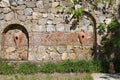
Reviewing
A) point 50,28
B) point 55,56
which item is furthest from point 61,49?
point 50,28

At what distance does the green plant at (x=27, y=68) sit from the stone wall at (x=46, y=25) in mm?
533

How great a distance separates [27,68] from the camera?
8.90 meters

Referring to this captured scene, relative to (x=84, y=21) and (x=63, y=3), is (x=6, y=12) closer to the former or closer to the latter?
(x=63, y=3)

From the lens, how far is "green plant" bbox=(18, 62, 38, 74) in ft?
29.0

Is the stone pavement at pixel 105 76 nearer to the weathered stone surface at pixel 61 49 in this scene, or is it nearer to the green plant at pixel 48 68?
the green plant at pixel 48 68

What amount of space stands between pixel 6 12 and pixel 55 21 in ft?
5.14

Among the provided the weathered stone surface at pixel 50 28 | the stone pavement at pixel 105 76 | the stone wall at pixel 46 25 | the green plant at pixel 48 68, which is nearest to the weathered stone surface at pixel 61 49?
the stone wall at pixel 46 25

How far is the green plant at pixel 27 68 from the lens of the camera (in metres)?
8.85

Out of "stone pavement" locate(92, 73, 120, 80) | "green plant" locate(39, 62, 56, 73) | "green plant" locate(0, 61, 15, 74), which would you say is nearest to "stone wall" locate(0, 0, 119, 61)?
"green plant" locate(39, 62, 56, 73)

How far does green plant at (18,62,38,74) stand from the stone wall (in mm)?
533

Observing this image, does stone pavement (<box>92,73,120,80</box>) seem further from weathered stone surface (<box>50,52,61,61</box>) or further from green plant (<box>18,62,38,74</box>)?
green plant (<box>18,62,38,74</box>)

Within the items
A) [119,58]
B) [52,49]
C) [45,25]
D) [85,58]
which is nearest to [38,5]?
[45,25]

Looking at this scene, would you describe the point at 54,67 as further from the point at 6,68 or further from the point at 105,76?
the point at 105,76

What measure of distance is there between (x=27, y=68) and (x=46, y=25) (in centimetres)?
154
